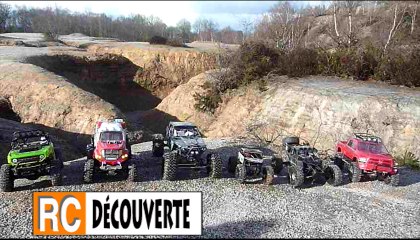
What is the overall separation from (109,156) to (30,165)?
2.73 metres

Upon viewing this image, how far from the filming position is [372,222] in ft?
39.4

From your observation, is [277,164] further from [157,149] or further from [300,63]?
[300,63]

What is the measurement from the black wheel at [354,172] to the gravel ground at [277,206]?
291mm

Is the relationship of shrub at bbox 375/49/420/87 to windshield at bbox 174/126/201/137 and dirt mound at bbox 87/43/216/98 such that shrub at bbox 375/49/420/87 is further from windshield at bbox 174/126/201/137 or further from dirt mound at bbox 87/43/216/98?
dirt mound at bbox 87/43/216/98

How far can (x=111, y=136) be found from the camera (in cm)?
1461

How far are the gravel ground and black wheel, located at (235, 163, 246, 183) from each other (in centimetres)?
A: 27

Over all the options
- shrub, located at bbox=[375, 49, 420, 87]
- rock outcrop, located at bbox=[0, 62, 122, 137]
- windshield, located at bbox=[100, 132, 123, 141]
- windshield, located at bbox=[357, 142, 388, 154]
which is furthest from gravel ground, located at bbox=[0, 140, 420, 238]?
shrub, located at bbox=[375, 49, 420, 87]

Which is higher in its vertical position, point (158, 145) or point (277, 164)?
point (158, 145)

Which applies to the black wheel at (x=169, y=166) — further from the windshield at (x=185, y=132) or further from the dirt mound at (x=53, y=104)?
the dirt mound at (x=53, y=104)

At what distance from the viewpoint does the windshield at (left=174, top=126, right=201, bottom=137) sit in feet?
53.0

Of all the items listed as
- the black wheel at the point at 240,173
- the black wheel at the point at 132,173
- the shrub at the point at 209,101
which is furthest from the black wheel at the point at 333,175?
the shrub at the point at 209,101

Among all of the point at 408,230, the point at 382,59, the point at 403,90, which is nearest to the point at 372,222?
the point at 408,230

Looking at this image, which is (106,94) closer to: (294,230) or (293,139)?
(293,139)

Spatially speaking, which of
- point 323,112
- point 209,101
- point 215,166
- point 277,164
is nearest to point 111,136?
point 215,166
